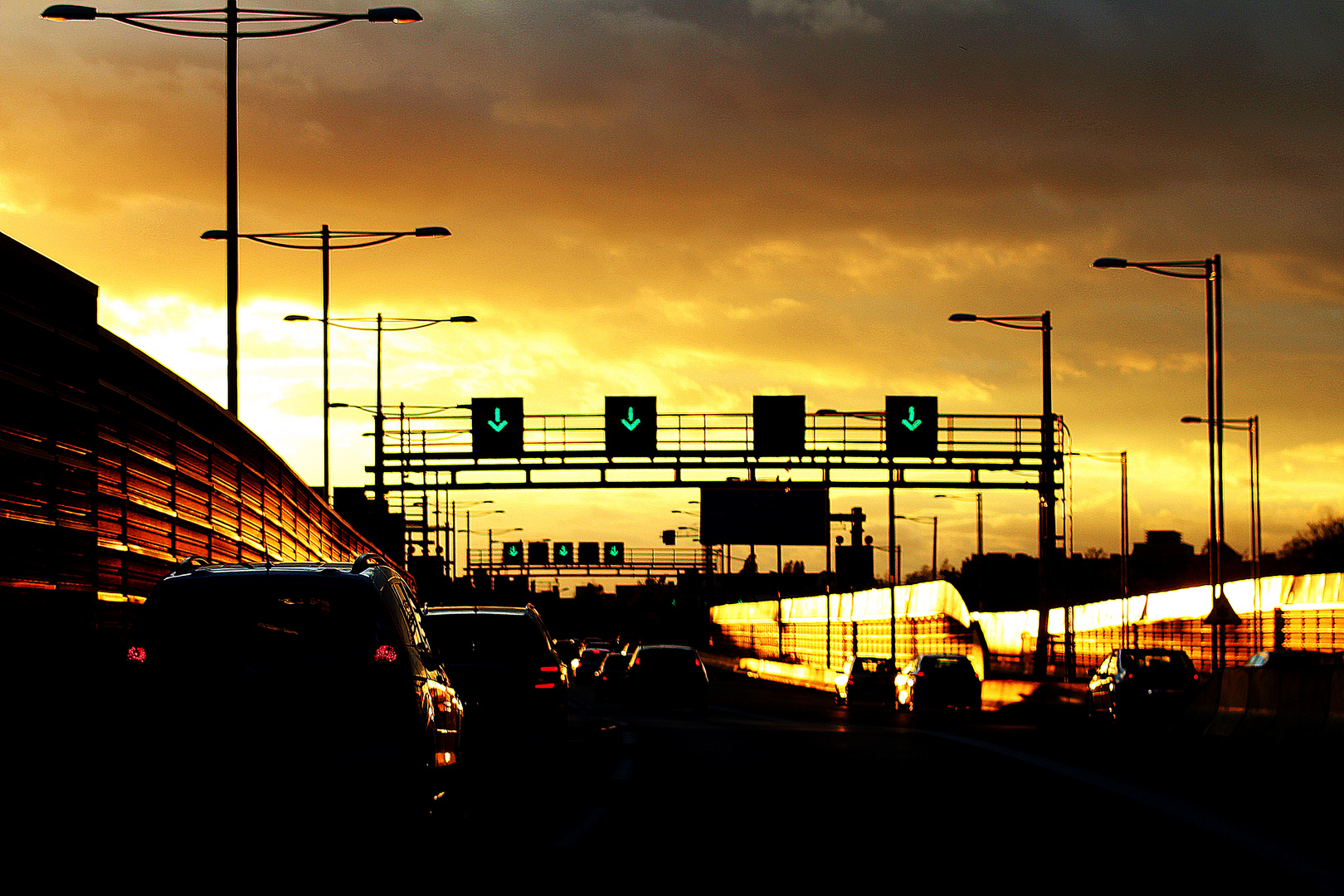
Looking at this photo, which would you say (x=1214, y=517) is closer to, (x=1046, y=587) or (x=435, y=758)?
(x=1046, y=587)

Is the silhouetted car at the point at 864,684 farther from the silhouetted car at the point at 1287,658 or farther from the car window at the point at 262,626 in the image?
the car window at the point at 262,626

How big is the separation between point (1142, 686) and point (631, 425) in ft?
62.3

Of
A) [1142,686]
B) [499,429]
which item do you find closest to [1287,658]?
[1142,686]

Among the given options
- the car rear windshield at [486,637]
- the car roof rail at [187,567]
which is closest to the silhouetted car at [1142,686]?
the car rear windshield at [486,637]

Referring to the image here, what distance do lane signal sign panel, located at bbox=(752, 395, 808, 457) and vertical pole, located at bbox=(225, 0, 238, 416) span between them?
2422cm

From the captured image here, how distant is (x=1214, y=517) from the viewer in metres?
40.0

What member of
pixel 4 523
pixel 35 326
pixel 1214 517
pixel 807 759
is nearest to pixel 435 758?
pixel 4 523

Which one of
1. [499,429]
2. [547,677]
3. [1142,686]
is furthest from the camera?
[499,429]

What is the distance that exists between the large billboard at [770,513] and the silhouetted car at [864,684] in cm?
1539

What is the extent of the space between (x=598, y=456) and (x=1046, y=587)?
12.7m

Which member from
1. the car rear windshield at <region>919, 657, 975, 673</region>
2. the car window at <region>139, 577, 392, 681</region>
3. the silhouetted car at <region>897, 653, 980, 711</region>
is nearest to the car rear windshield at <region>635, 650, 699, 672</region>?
the silhouetted car at <region>897, 653, 980, 711</region>

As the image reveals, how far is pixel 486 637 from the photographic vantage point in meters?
16.2

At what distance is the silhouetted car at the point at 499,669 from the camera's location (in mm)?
15844

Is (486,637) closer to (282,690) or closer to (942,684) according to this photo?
(282,690)
